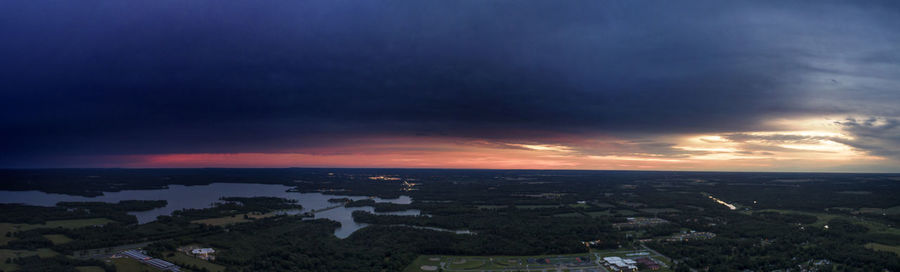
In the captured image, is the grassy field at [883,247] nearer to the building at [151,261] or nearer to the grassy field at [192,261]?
the grassy field at [192,261]

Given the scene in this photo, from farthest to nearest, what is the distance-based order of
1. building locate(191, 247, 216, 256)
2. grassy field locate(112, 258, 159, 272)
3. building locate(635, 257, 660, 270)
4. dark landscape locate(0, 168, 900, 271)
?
building locate(191, 247, 216, 256), dark landscape locate(0, 168, 900, 271), building locate(635, 257, 660, 270), grassy field locate(112, 258, 159, 272)

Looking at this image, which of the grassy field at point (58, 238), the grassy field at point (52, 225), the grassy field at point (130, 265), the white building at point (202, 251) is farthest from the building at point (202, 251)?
the grassy field at point (52, 225)

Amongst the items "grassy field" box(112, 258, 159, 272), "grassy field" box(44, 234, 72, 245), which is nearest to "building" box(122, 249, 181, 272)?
"grassy field" box(112, 258, 159, 272)

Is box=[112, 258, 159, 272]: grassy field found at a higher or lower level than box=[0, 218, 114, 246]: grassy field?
lower

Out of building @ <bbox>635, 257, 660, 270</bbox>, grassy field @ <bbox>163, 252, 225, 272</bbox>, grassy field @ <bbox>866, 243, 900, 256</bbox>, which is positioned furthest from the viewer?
grassy field @ <bbox>866, 243, 900, 256</bbox>

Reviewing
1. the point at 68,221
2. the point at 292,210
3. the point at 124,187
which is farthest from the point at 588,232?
the point at 124,187

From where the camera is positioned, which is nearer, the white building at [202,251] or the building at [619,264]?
the building at [619,264]

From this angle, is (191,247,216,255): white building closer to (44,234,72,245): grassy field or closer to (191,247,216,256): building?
(191,247,216,256): building
